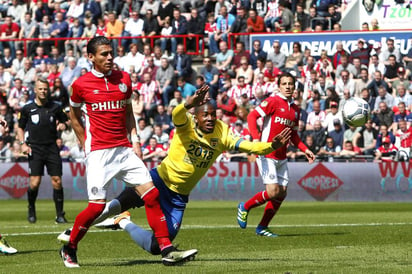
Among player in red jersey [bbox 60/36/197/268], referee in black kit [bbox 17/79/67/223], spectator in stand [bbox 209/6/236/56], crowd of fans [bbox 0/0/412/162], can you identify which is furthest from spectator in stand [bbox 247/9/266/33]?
player in red jersey [bbox 60/36/197/268]

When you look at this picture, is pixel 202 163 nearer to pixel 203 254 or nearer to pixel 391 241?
pixel 203 254

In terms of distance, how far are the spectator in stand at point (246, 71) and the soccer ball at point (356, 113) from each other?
566 inches

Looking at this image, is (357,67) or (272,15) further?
(272,15)

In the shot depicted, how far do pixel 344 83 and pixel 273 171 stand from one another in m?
12.9

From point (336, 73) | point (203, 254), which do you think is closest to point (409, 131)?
point (336, 73)

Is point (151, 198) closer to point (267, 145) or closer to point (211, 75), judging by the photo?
point (267, 145)

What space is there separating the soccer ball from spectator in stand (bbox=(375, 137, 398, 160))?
10495mm

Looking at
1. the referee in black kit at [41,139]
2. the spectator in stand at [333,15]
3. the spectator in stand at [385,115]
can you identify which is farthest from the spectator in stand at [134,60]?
the referee in black kit at [41,139]

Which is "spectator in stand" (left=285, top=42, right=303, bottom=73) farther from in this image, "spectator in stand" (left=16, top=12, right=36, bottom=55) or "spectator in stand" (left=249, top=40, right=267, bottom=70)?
"spectator in stand" (left=16, top=12, right=36, bottom=55)

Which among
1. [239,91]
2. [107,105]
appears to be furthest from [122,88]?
[239,91]

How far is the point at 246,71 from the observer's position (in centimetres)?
2942

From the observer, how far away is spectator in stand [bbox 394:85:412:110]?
86.8ft

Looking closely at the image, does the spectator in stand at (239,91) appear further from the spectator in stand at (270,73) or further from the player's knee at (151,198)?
the player's knee at (151,198)

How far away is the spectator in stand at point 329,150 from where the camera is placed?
25641 millimetres
